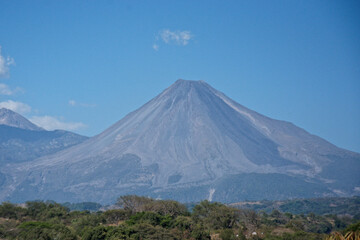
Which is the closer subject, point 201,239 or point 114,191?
point 201,239

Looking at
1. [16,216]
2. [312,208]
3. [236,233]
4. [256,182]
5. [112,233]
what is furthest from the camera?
[256,182]

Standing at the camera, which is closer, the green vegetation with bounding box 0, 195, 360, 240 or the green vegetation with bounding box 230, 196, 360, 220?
the green vegetation with bounding box 0, 195, 360, 240

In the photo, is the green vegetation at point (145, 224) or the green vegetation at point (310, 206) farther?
the green vegetation at point (310, 206)

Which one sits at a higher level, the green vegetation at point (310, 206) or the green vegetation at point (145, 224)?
the green vegetation at point (310, 206)

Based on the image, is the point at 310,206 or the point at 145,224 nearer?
the point at 145,224

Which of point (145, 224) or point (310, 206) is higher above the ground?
point (310, 206)

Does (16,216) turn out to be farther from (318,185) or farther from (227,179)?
(318,185)

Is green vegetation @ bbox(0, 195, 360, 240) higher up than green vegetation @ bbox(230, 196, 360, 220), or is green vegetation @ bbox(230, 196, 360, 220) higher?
green vegetation @ bbox(230, 196, 360, 220)

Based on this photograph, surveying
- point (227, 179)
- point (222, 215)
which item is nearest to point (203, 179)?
point (227, 179)
